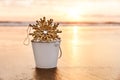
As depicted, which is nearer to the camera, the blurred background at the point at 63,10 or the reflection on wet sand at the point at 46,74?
the reflection on wet sand at the point at 46,74

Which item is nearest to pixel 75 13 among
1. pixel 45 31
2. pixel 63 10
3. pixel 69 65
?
pixel 63 10

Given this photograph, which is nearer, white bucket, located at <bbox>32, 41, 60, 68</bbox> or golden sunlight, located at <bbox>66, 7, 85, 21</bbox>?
white bucket, located at <bbox>32, 41, 60, 68</bbox>

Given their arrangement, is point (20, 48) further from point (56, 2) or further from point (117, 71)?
point (56, 2)

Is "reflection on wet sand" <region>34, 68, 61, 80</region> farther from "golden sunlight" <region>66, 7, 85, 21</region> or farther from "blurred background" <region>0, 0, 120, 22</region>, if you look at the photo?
"golden sunlight" <region>66, 7, 85, 21</region>

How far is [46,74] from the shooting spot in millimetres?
4305

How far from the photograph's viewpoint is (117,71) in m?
4.43

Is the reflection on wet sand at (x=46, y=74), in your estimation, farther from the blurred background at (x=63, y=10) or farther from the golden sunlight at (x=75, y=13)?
the golden sunlight at (x=75, y=13)

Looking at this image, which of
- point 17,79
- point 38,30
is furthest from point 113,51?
point 17,79

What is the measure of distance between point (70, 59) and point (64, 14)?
1020 centimetres

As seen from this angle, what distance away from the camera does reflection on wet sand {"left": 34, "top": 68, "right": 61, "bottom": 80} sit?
4051 mm

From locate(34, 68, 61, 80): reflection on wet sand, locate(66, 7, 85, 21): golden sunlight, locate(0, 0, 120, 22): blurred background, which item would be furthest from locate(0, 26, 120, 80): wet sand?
locate(66, 7, 85, 21): golden sunlight

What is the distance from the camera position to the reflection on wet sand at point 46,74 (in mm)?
4051

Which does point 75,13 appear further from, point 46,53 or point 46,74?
point 46,74

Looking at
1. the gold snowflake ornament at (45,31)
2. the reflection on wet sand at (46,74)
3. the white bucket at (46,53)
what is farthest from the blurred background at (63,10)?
the reflection on wet sand at (46,74)
